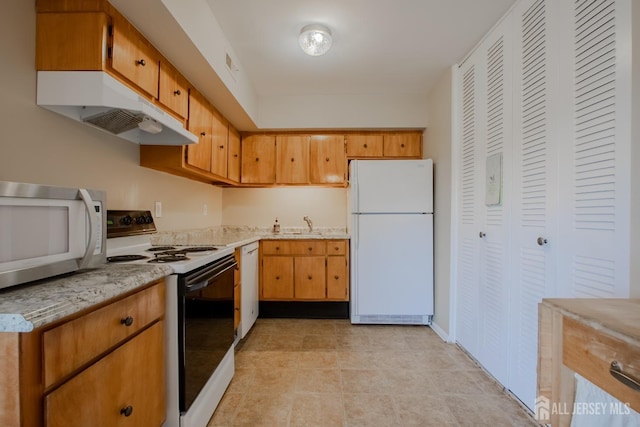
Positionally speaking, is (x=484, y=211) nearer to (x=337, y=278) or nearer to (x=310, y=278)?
(x=337, y=278)

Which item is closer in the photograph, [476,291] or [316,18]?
[316,18]

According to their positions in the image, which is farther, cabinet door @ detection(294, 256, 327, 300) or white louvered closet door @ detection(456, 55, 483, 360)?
cabinet door @ detection(294, 256, 327, 300)

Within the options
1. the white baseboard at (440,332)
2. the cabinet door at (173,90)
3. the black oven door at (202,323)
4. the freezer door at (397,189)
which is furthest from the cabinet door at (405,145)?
the black oven door at (202,323)

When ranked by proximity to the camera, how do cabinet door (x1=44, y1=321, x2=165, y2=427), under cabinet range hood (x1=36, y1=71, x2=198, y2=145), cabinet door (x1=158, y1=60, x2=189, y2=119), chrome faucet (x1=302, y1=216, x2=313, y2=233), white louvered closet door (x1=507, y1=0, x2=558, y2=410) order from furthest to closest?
chrome faucet (x1=302, y1=216, x2=313, y2=233) → cabinet door (x1=158, y1=60, x2=189, y2=119) → white louvered closet door (x1=507, y1=0, x2=558, y2=410) → under cabinet range hood (x1=36, y1=71, x2=198, y2=145) → cabinet door (x1=44, y1=321, x2=165, y2=427)

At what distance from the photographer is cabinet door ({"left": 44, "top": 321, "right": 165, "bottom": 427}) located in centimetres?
77

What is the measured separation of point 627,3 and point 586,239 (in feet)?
3.03

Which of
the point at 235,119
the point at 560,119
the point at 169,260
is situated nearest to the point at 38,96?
the point at 169,260

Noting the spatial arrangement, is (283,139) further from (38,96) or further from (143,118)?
(38,96)

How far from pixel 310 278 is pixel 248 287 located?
0.70 meters

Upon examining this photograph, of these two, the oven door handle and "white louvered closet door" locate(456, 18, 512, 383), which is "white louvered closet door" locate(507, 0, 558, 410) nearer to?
"white louvered closet door" locate(456, 18, 512, 383)

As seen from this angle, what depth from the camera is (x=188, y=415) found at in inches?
52.5

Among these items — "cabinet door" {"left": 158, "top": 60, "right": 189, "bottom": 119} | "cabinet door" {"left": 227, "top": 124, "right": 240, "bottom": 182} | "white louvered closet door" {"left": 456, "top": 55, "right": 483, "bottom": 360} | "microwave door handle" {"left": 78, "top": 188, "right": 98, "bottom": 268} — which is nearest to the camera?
"microwave door handle" {"left": 78, "top": 188, "right": 98, "bottom": 268}

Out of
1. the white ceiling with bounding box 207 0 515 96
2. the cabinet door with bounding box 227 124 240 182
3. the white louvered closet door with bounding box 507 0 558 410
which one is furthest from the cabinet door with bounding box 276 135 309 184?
the white louvered closet door with bounding box 507 0 558 410

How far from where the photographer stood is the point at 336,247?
3.05 metres
